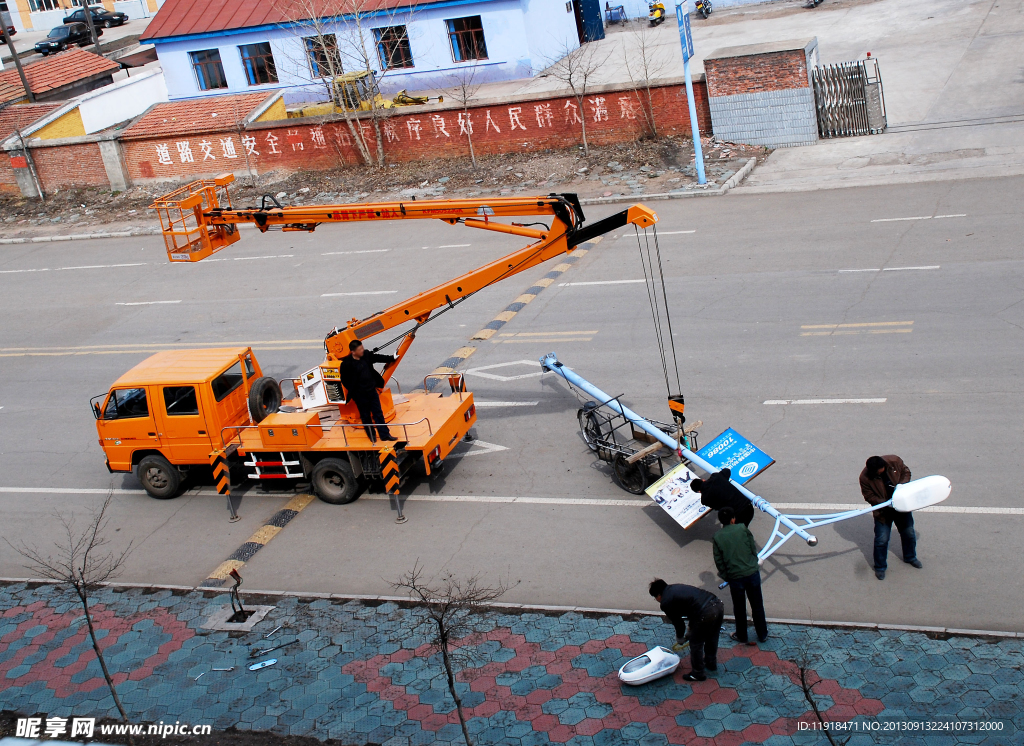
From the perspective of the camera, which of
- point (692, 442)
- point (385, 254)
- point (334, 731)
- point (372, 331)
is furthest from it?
point (385, 254)

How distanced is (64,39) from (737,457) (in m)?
64.2

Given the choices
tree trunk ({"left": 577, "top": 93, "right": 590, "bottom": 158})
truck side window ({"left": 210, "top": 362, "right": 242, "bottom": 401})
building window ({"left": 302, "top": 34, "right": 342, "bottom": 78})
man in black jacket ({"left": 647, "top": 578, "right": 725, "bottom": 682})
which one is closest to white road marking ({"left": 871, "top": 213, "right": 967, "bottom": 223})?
tree trunk ({"left": 577, "top": 93, "right": 590, "bottom": 158})

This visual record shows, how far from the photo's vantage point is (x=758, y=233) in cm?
2233

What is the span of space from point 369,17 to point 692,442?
108ft

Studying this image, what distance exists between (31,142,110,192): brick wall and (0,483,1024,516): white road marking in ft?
80.0

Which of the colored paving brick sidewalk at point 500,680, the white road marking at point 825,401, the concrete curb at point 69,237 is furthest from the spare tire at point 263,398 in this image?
the concrete curb at point 69,237

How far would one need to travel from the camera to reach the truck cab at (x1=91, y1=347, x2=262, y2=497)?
13664mm

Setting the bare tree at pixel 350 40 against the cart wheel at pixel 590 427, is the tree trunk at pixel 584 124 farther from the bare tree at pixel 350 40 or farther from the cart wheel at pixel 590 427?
the cart wheel at pixel 590 427

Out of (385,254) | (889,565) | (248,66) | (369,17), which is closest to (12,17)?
(248,66)

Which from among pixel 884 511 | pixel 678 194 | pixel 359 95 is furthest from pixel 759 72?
pixel 884 511

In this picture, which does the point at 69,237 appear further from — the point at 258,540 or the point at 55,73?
the point at 258,540

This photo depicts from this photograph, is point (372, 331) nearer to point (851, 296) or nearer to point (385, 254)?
point (851, 296)

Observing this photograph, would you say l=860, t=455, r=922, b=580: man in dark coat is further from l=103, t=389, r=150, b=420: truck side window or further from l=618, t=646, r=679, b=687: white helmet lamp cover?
l=103, t=389, r=150, b=420: truck side window

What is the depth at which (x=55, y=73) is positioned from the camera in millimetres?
44875
